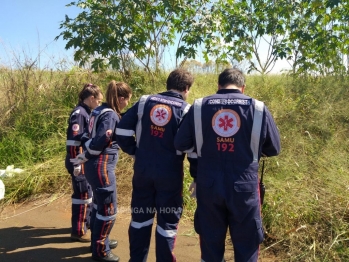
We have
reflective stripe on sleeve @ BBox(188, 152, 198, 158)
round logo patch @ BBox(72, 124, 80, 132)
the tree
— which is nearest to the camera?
reflective stripe on sleeve @ BBox(188, 152, 198, 158)

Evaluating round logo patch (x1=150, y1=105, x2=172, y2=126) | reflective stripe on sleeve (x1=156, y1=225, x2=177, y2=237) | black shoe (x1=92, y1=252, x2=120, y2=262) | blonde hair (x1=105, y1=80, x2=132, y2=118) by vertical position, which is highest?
blonde hair (x1=105, y1=80, x2=132, y2=118)

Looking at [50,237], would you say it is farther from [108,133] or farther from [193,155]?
[193,155]

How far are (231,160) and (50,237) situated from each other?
2.87m

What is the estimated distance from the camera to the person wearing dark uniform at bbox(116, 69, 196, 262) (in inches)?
118

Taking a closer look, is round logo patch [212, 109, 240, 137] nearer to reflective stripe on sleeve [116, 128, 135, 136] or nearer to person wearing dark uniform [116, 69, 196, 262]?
person wearing dark uniform [116, 69, 196, 262]

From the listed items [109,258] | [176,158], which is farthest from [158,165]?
[109,258]

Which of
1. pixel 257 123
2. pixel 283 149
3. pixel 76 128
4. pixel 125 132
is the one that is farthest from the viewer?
pixel 283 149

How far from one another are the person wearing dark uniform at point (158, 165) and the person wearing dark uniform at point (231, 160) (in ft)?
1.07

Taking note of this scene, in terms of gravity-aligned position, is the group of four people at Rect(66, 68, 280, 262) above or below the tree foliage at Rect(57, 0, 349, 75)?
below

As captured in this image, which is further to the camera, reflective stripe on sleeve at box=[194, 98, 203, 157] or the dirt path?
the dirt path

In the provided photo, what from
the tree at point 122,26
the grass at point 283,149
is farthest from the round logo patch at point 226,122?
the tree at point 122,26

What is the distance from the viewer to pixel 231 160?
8.31ft

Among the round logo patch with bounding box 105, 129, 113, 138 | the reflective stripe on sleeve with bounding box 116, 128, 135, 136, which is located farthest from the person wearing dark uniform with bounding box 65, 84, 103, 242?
the reflective stripe on sleeve with bounding box 116, 128, 135, 136

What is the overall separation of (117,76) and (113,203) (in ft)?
17.7
